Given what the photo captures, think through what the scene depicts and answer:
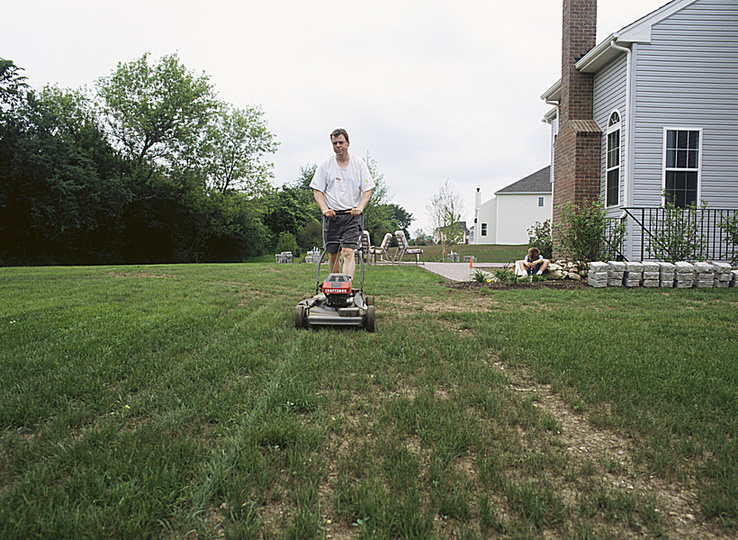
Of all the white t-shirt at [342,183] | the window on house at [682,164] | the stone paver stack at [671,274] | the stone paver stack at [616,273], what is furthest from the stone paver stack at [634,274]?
the white t-shirt at [342,183]

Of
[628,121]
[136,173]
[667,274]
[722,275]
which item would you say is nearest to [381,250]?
[628,121]

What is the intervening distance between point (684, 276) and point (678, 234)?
176 centimetres

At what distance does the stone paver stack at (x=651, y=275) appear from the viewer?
860cm

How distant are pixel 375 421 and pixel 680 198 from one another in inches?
466

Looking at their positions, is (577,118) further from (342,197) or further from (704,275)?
(342,197)

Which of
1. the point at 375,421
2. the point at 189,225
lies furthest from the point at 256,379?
the point at 189,225

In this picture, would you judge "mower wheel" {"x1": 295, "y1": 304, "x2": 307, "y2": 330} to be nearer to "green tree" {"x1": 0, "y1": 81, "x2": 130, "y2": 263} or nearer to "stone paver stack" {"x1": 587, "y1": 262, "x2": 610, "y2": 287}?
"stone paver stack" {"x1": 587, "y1": 262, "x2": 610, "y2": 287}

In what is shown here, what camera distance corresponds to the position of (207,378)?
3.05 meters

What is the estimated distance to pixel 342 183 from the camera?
557 cm

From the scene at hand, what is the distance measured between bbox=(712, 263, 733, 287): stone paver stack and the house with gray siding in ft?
A: 7.60

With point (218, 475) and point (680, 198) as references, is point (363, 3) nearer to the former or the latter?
point (680, 198)

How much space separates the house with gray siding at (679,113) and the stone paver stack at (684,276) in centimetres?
242

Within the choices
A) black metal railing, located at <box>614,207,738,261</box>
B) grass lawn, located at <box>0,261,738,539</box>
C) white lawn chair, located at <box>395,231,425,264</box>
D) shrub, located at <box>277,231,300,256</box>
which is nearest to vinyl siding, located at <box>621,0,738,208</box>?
black metal railing, located at <box>614,207,738,261</box>

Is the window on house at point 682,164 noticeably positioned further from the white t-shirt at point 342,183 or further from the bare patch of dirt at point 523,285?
the white t-shirt at point 342,183
